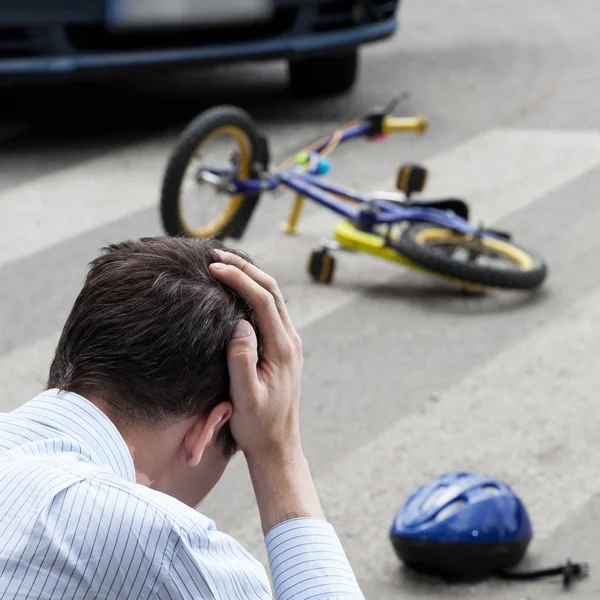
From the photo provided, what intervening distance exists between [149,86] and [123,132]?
1.12 metres

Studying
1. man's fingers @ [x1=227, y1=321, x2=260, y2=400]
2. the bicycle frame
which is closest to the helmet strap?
man's fingers @ [x1=227, y1=321, x2=260, y2=400]

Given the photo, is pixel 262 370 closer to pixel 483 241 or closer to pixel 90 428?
pixel 90 428

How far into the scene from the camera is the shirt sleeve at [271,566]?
5.14 feet

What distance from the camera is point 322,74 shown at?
8.13 meters

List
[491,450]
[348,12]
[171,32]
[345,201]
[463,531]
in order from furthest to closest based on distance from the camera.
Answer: [348,12]
[171,32]
[345,201]
[491,450]
[463,531]

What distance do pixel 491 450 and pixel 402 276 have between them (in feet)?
5.47

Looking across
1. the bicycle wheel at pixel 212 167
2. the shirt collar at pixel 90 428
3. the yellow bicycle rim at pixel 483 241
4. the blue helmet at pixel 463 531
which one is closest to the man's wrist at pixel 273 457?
the shirt collar at pixel 90 428

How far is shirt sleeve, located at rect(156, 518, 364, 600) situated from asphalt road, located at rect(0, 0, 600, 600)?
1.44 metres

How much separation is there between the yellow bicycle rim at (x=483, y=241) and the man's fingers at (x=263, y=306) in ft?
11.0

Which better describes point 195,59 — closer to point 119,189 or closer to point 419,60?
point 119,189

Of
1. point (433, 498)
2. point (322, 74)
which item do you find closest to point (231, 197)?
point (322, 74)

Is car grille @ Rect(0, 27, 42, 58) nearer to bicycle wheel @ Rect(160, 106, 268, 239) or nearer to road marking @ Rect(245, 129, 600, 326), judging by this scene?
bicycle wheel @ Rect(160, 106, 268, 239)

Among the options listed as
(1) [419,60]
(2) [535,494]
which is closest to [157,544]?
(2) [535,494]

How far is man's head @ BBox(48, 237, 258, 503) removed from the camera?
5.58 feet
